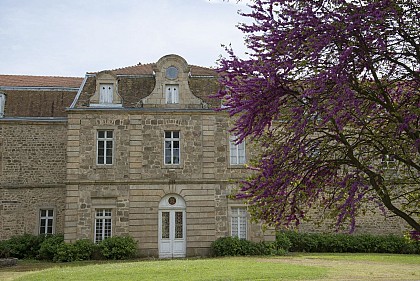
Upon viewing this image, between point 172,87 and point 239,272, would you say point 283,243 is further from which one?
point 239,272

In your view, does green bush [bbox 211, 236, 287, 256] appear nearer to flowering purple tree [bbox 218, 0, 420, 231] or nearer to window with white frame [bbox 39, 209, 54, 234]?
window with white frame [bbox 39, 209, 54, 234]

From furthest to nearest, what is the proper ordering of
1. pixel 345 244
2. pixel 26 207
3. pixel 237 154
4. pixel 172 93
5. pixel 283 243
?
pixel 26 207 → pixel 345 244 → pixel 172 93 → pixel 237 154 → pixel 283 243

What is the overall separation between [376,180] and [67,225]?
15258 millimetres

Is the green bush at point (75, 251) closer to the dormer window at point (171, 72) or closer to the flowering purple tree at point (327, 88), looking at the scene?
the dormer window at point (171, 72)

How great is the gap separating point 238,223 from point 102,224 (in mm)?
5202

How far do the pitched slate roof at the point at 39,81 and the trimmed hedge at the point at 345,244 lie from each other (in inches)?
503

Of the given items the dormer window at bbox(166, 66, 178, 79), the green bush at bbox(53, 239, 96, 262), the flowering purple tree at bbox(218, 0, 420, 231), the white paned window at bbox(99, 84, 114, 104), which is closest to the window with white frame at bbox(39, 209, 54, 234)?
the green bush at bbox(53, 239, 96, 262)

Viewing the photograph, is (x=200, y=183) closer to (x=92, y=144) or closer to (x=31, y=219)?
(x=92, y=144)

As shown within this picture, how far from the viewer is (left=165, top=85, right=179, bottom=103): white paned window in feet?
72.8

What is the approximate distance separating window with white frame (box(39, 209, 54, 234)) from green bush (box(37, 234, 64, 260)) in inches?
92.6

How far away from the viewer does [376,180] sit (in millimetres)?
7852

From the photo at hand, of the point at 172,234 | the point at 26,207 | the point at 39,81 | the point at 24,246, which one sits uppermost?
the point at 39,81

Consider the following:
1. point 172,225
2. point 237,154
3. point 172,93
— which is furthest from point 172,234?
point 172,93

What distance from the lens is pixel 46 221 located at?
23.8 m
